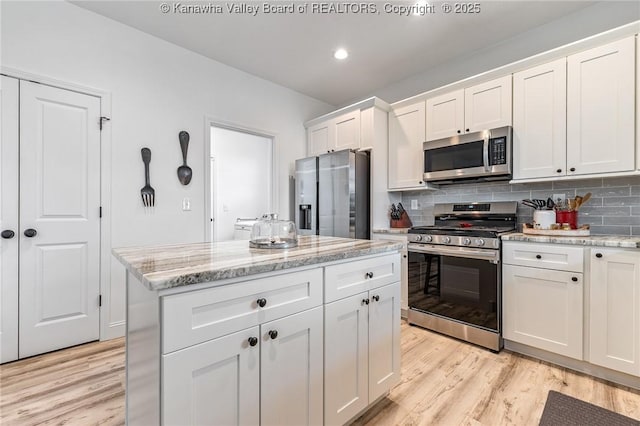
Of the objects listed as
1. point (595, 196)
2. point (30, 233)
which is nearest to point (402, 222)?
point (595, 196)

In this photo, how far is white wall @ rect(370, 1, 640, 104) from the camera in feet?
7.54

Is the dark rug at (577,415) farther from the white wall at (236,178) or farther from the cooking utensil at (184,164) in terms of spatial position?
the white wall at (236,178)

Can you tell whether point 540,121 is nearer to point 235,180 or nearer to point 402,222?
point 402,222

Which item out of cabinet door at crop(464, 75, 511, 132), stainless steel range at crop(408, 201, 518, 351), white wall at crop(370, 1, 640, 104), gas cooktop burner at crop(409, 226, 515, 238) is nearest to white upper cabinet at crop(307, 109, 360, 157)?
white wall at crop(370, 1, 640, 104)

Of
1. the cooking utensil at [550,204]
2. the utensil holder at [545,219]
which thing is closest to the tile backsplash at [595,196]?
the cooking utensil at [550,204]

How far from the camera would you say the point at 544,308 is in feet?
Result: 7.03

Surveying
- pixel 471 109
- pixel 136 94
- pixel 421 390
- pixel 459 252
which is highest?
pixel 136 94

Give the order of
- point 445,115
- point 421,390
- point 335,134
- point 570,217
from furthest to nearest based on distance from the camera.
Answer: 1. point 335,134
2. point 445,115
3. point 570,217
4. point 421,390

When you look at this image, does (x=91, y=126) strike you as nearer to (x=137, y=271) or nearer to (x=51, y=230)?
(x=51, y=230)

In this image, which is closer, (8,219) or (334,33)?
(8,219)

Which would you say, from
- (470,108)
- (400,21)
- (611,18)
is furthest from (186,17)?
(611,18)

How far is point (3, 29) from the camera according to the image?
212 cm

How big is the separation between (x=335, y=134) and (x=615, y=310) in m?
2.98

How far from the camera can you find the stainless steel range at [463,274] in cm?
234
